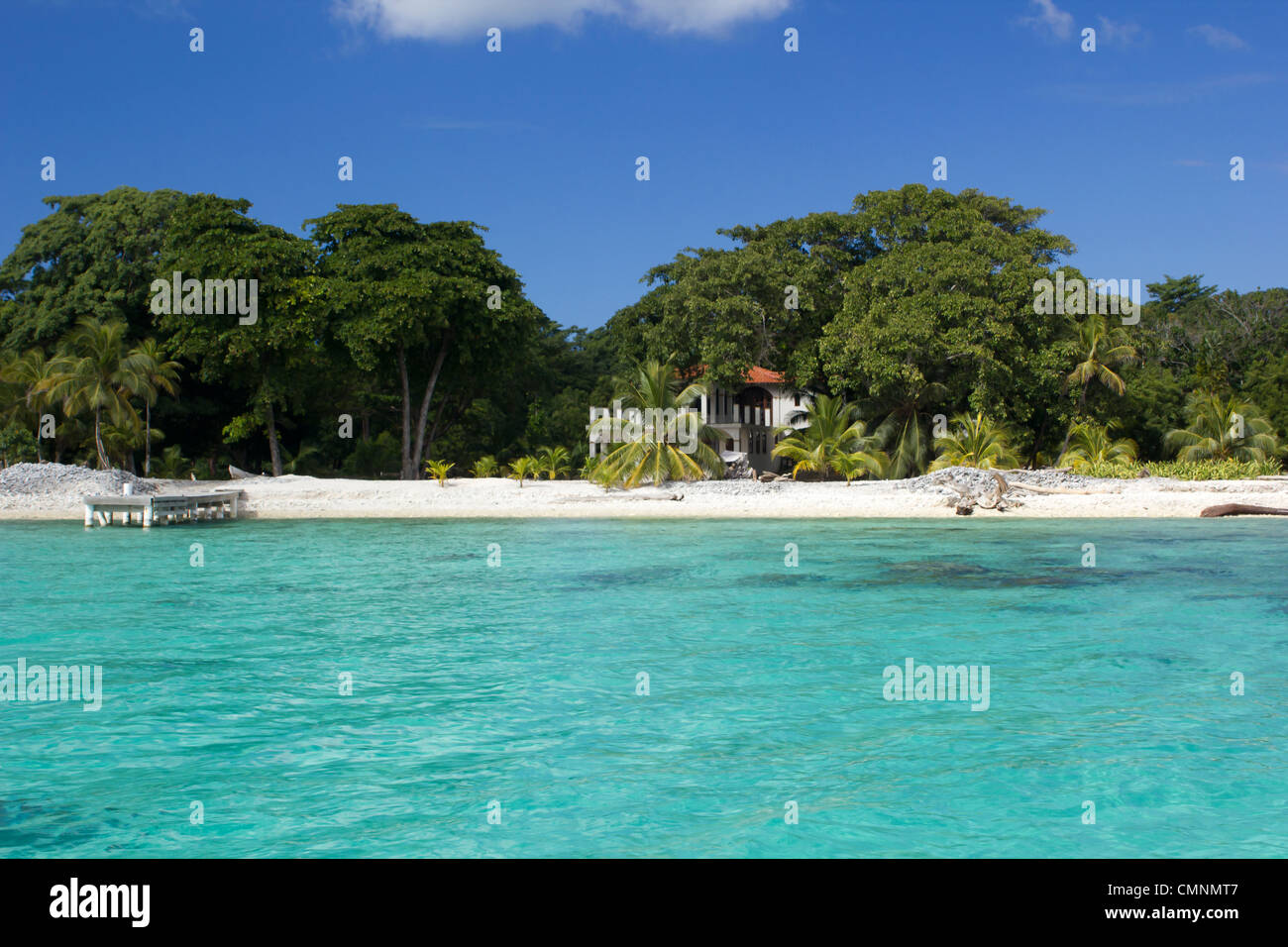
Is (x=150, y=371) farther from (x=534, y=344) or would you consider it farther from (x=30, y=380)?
(x=534, y=344)

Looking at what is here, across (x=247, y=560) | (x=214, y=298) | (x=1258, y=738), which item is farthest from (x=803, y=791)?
(x=214, y=298)

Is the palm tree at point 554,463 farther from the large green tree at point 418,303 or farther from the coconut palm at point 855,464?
the coconut palm at point 855,464

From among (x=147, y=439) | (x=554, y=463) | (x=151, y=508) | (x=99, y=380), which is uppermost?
(x=99, y=380)

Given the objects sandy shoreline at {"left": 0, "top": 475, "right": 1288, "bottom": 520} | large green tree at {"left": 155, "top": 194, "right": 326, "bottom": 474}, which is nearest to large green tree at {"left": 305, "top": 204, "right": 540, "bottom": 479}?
large green tree at {"left": 155, "top": 194, "right": 326, "bottom": 474}

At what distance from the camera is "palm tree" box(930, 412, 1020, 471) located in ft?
107

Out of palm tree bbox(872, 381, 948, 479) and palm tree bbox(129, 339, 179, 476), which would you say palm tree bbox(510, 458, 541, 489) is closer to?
palm tree bbox(129, 339, 179, 476)

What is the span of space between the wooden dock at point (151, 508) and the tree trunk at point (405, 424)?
864 centimetres

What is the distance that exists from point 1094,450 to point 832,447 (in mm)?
10157

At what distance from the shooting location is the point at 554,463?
37.8 meters

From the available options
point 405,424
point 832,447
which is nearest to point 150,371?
point 405,424

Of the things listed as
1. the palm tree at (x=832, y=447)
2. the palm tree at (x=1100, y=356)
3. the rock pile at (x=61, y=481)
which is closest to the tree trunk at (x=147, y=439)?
the rock pile at (x=61, y=481)

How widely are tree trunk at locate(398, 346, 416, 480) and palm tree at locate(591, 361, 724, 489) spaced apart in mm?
8222
